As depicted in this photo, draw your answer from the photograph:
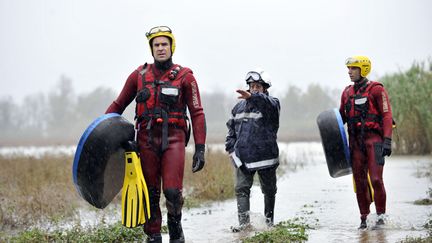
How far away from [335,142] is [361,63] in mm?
1061

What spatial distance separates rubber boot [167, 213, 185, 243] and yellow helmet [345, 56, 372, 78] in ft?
10.3

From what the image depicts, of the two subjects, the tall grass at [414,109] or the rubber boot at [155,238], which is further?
the tall grass at [414,109]

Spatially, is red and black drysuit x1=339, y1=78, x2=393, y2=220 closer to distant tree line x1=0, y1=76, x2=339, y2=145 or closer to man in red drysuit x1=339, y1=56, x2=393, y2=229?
man in red drysuit x1=339, y1=56, x2=393, y2=229

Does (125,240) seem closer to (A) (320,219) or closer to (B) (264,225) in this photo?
(B) (264,225)

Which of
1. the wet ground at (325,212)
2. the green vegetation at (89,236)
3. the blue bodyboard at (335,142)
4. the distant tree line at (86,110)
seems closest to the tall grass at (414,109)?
the wet ground at (325,212)

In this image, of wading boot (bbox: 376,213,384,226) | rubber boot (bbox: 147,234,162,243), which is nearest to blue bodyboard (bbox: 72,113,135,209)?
rubber boot (bbox: 147,234,162,243)

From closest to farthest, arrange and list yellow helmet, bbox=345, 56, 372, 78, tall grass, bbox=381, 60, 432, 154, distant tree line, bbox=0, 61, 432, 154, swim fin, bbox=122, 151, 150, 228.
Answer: swim fin, bbox=122, 151, 150, 228
yellow helmet, bbox=345, 56, 372, 78
tall grass, bbox=381, 60, 432, 154
distant tree line, bbox=0, 61, 432, 154

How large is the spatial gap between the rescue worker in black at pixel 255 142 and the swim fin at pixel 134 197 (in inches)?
77.3

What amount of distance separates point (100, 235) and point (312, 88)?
92.3 metres

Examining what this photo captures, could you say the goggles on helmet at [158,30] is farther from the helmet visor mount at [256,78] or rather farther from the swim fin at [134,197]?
the helmet visor mount at [256,78]

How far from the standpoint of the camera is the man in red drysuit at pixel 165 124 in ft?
21.3

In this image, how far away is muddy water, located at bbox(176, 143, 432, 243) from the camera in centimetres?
762

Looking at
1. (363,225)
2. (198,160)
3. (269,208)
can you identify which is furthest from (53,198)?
(363,225)

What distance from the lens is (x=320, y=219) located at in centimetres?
909
